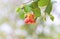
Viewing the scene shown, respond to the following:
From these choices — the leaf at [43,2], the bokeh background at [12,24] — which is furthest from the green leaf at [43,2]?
the bokeh background at [12,24]

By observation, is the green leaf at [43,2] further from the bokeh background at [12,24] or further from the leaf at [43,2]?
the bokeh background at [12,24]

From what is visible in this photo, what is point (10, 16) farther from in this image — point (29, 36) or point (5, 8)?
point (29, 36)

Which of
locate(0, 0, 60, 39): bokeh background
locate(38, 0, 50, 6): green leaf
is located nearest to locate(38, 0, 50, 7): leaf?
locate(38, 0, 50, 6): green leaf

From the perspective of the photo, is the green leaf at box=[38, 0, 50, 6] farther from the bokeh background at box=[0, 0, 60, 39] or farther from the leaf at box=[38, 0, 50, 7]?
the bokeh background at box=[0, 0, 60, 39]

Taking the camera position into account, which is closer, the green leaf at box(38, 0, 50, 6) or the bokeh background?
the green leaf at box(38, 0, 50, 6)

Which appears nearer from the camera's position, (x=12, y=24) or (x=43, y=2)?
(x=43, y=2)

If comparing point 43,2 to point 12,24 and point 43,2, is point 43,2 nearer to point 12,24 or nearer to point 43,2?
point 43,2

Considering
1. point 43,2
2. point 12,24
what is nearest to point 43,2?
point 43,2

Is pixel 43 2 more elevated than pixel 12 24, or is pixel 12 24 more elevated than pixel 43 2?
pixel 12 24

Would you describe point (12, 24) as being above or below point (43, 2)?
above

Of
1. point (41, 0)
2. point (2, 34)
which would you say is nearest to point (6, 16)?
point (2, 34)

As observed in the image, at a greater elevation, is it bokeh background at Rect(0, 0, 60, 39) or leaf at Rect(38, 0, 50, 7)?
bokeh background at Rect(0, 0, 60, 39)
